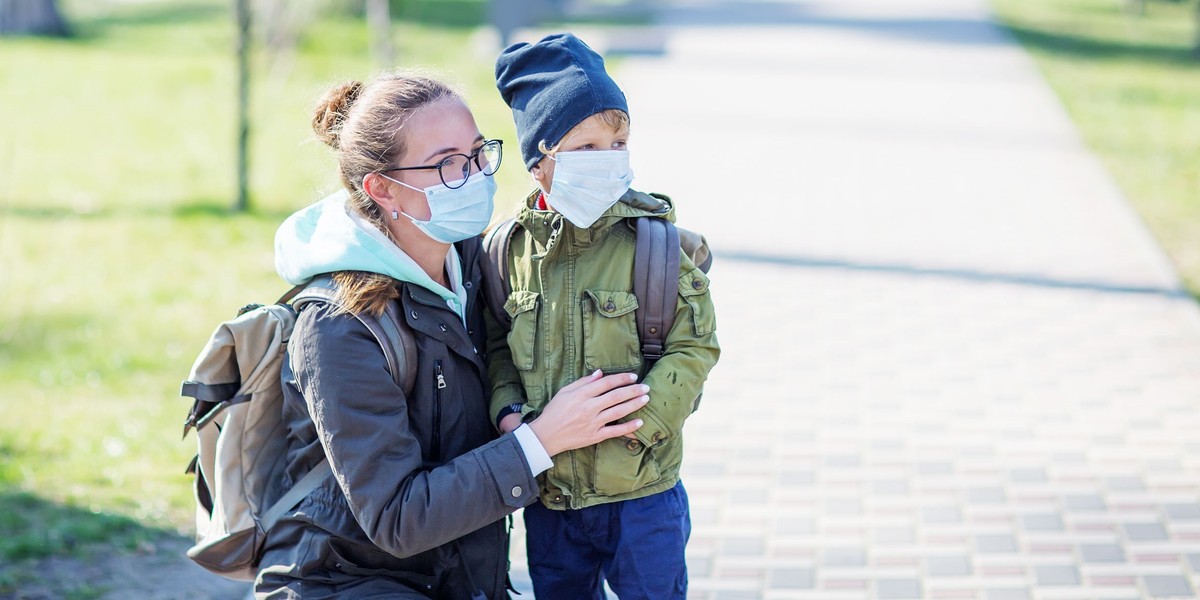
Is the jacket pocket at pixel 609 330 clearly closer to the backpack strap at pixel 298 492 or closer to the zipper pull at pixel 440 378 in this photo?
the zipper pull at pixel 440 378

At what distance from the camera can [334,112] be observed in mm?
2582

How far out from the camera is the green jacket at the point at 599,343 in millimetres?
2553

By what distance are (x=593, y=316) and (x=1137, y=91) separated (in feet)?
44.5

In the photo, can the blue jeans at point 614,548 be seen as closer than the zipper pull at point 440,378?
No

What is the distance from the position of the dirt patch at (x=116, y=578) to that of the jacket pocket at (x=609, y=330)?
195 centimetres

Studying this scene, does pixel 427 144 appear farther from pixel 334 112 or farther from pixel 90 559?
pixel 90 559

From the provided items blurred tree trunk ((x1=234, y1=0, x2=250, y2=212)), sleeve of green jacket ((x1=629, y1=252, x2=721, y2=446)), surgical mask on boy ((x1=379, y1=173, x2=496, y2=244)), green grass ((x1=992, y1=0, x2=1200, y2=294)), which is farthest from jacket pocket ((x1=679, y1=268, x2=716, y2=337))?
blurred tree trunk ((x1=234, y1=0, x2=250, y2=212))

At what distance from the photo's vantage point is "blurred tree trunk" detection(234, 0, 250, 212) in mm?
8789

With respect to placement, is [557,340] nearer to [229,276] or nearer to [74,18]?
[229,276]

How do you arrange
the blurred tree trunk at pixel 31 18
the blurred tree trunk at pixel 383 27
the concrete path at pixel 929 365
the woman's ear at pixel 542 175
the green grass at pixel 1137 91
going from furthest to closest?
the blurred tree trunk at pixel 31 18 → the blurred tree trunk at pixel 383 27 → the green grass at pixel 1137 91 → the concrete path at pixel 929 365 → the woman's ear at pixel 542 175

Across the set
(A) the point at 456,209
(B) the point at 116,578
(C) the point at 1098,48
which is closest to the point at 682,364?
(A) the point at 456,209

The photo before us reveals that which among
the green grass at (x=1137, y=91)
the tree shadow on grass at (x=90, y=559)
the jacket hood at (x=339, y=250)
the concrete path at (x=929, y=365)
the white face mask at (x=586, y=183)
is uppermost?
the white face mask at (x=586, y=183)

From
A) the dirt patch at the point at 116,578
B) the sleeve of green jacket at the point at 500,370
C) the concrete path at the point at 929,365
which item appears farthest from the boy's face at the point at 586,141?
the dirt patch at the point at 116,578

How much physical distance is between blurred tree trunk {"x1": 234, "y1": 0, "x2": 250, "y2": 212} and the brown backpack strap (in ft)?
22.5
